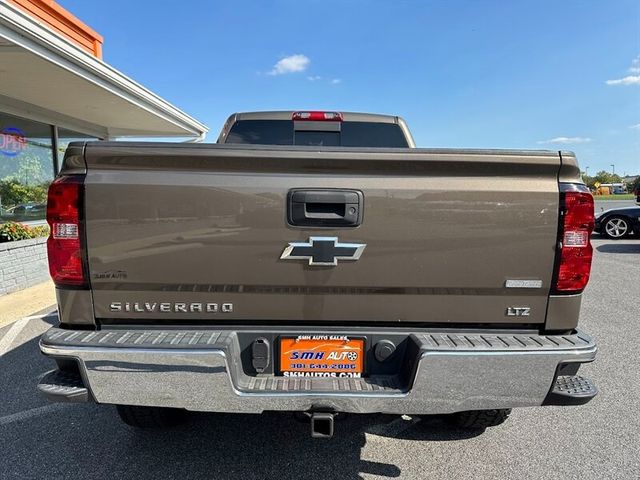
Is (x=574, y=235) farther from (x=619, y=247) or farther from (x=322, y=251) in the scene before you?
(x=619, y=247)

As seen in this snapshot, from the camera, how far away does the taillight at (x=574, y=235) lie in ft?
6.36

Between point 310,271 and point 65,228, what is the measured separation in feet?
3.94

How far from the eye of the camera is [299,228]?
76.4 inches

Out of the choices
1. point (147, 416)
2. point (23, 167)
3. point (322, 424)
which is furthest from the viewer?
point (23, 167)

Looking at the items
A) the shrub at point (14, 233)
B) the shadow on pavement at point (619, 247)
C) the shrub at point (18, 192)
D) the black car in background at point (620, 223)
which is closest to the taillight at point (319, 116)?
the shrub at point (14, 233)

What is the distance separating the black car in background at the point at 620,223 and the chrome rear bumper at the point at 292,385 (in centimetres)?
1390

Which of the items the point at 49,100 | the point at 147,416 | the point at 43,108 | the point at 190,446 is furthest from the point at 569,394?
the point at 43,108

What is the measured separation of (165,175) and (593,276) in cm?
853

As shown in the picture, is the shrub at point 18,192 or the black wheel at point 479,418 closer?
the black wheel at point 479,418

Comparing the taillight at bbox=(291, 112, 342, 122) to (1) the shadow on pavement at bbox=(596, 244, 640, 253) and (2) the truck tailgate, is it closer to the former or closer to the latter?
(2) the truck tailgate

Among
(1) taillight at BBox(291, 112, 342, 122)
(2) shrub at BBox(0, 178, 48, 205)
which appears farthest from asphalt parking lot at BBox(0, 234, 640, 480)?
(2) shrub at BBox(0, 178, 48, 205)

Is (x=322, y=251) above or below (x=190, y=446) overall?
Result: above

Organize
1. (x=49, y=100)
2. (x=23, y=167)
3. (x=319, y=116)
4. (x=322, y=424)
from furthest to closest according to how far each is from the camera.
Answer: (x=23, y=167)
(x=49, y=100)
(x=319, y=116)
(x=322, y=424)

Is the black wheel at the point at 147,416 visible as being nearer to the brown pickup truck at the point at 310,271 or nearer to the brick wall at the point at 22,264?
the brown pickup truck at the point at 310,271
